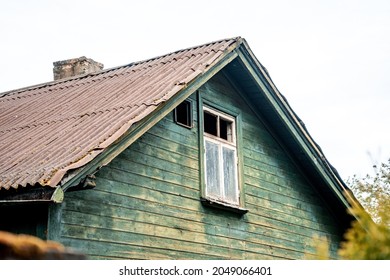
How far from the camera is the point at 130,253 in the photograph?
8.86 metres

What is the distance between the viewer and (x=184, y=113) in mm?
10766

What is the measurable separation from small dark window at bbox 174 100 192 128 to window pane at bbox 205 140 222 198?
514mm

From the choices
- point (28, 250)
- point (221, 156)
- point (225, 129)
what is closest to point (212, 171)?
point (221, 156)

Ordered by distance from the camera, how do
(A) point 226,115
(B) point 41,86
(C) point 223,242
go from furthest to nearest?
(B) point 41,86
(A) point 226,115
(C) point 223,242

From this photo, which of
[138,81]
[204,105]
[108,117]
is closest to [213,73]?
[204,105]

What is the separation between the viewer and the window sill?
408 inches

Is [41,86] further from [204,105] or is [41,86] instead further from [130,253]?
[130,253]

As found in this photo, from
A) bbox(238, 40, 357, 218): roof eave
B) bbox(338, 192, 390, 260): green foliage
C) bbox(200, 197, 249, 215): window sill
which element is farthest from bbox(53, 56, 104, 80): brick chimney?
bbox(338, 192, 390, 260): green foliage

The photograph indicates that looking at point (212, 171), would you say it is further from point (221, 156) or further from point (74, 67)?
Answer: point (74, 67)

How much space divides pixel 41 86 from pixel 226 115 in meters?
4.39

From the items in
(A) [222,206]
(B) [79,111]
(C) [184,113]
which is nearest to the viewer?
(B) [79,111]

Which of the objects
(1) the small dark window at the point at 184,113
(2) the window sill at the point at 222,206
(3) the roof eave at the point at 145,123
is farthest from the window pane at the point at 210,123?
(2) the window sill at the point at 222,206

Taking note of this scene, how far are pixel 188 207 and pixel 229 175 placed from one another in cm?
132

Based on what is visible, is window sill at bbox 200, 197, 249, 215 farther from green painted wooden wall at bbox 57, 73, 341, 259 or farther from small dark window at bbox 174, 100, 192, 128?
small dark window at bbox 174, 100, 192, 128
